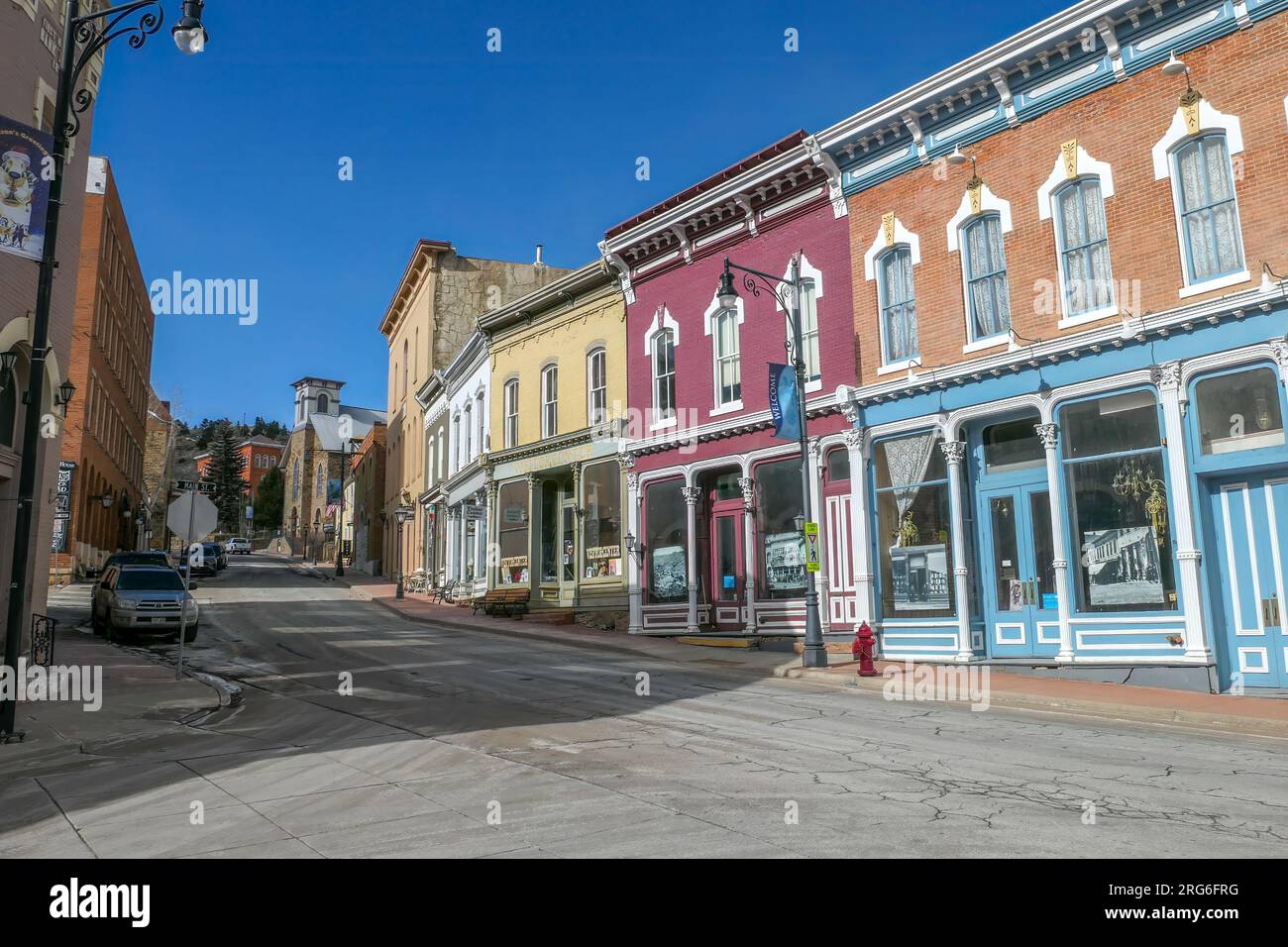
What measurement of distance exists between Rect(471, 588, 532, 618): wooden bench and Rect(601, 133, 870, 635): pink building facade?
18.7 feet

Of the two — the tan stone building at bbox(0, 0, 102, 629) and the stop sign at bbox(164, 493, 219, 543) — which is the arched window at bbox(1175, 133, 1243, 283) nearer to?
the stop sign at bbox(164, 493, 219, 543)

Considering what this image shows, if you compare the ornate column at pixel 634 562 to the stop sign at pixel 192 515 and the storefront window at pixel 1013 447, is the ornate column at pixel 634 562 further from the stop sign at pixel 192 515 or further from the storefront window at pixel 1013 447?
the stop sign at pixel 192 515

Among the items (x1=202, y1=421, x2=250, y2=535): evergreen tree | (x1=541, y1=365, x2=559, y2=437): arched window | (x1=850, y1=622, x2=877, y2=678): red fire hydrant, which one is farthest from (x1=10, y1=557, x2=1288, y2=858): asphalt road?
(x1=202, y1=421, x2=250, y2=535): evergreen tree

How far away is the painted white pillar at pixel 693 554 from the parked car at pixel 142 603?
443 inches

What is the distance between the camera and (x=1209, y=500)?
44.0ft

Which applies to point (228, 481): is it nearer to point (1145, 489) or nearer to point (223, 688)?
point (223, 688)

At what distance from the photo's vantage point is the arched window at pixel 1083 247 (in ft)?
48.7

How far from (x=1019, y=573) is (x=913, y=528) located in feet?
7.13

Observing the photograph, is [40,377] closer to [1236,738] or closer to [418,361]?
[1236,738]

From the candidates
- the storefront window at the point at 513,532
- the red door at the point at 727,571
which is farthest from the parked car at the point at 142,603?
the red door at the point at 727,571

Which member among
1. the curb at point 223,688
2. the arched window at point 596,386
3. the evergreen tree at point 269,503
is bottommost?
the curb at point 223,688

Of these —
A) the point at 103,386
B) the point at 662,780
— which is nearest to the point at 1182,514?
the point at 662,780

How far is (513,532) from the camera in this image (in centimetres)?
3059
